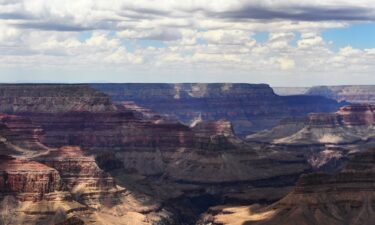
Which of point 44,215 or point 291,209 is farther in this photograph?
point 291,209

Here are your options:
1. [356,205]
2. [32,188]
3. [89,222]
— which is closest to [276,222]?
[356,205]

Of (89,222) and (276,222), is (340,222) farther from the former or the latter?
(89,222)

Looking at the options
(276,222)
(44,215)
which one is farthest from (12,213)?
(276,222)

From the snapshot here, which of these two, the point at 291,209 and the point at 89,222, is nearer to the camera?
the point at 89,222

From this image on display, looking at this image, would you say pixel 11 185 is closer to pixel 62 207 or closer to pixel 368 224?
pixel 62 207
